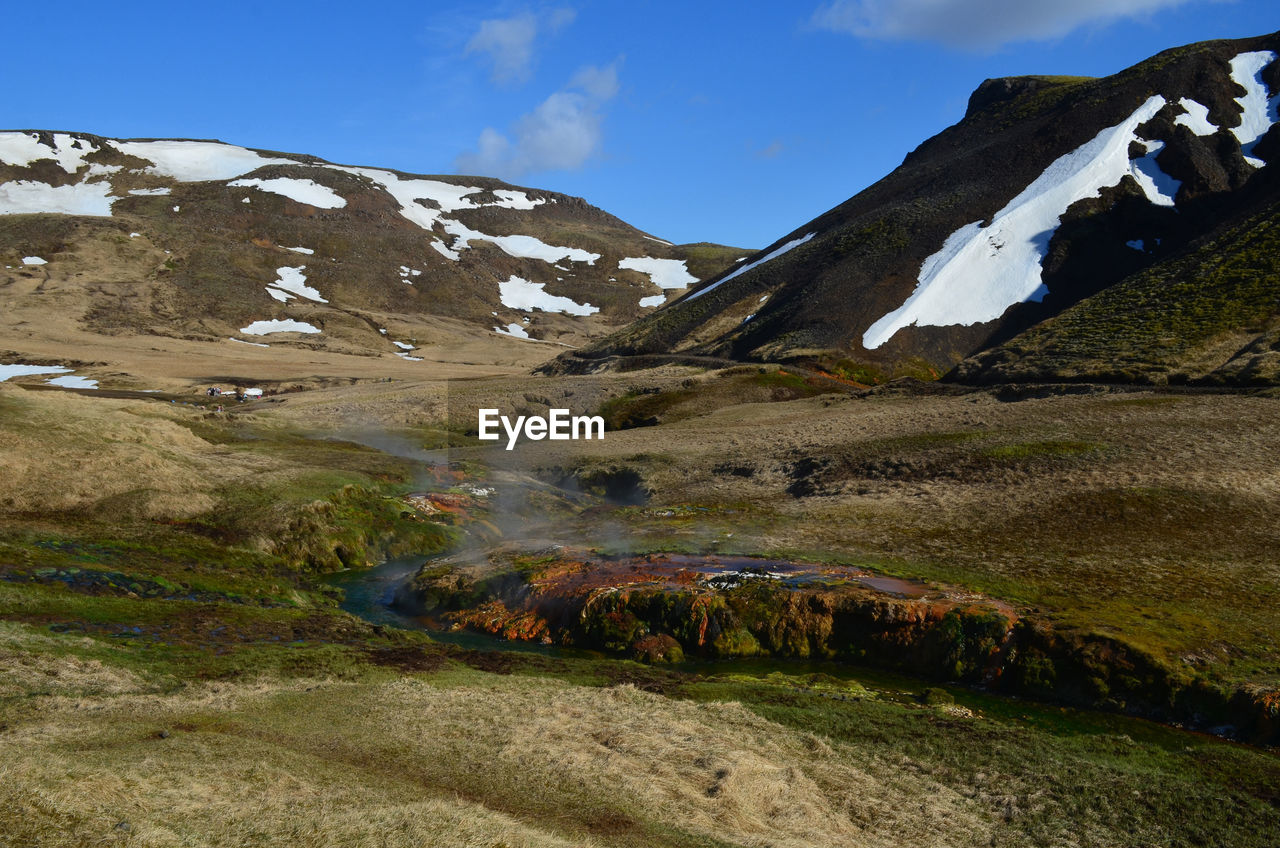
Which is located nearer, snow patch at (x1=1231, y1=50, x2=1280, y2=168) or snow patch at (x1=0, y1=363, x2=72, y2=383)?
snow patch at (x1=1231, y1=50, x2=1280, y2=168)

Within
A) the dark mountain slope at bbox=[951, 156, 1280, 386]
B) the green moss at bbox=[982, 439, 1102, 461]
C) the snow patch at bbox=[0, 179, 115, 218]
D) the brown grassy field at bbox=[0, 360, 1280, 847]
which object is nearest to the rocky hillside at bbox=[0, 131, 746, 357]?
the snow patch at bbox=[0, 179, 115, 218]

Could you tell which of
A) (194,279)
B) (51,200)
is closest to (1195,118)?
(194,279)

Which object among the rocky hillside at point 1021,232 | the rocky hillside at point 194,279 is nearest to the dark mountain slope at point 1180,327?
the rocky hillside at point 1021,232

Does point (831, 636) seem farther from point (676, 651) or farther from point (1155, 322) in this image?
point (1155, 322)

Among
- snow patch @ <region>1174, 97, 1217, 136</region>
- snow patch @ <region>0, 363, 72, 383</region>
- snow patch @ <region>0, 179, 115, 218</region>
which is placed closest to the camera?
snow patch @ <region>0, 363, 72, 383</region>

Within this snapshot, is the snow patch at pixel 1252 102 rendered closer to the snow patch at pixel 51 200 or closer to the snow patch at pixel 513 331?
the snow patch at pixel 513 331

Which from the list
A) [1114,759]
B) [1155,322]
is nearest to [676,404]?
[1155,322]

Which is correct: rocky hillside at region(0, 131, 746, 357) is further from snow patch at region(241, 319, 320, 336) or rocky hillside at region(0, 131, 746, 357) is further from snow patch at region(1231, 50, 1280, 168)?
snow patch at region(1231, 50, 1280, 168)
